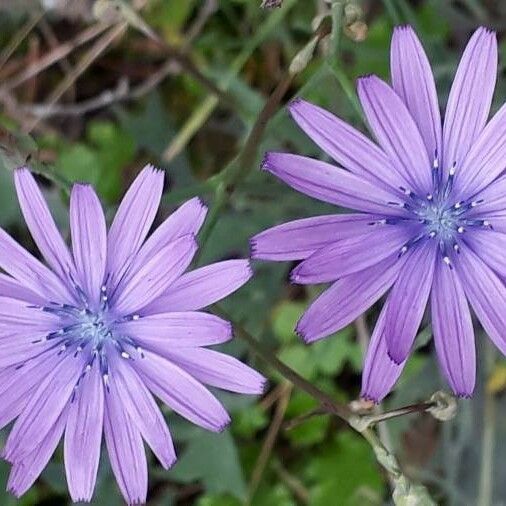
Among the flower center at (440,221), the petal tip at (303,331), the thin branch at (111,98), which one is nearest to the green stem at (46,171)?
the petal tip at (303,331)

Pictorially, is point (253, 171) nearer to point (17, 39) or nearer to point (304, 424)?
point (304, 424)

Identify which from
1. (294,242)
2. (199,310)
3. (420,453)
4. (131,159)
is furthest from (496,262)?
(131,159)

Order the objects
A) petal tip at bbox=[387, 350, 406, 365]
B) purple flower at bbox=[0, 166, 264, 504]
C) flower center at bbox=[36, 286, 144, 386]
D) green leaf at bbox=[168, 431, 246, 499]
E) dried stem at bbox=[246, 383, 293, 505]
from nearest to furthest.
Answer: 1. petal tip at bbox=[387, 350, 406, 365]
2. purple flower at bbox=[0, 166, 264, 504]
3. flower center at bbox=[36, 286, 144, 386]
4. green leaf at bbox=[168, 431, 246, 499]
5. dried stem at bbox=[246, 383, 293, 505]

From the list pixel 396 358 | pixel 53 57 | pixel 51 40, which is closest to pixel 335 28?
pixel 396 358

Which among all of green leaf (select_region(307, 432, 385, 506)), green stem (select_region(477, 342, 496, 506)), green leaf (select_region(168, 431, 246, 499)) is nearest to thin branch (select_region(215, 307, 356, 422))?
green leaf (select_region(168, 431, 246, 499))

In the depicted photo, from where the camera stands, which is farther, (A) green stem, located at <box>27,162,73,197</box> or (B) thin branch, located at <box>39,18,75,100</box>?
(B) thin branch, located at <box>39,18,75,100</box>

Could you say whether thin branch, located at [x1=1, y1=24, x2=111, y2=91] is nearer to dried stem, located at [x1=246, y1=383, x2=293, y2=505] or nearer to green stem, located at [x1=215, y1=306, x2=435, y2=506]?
dried stem, located at [x1=246, y1=383, x2=293, y2=505]

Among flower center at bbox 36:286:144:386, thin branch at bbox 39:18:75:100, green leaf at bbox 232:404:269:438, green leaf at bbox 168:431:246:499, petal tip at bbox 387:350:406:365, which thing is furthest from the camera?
thin branch at bbox 39:18:75:100

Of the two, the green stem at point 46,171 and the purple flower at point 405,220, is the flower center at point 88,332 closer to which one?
the green stem at point 46,171
